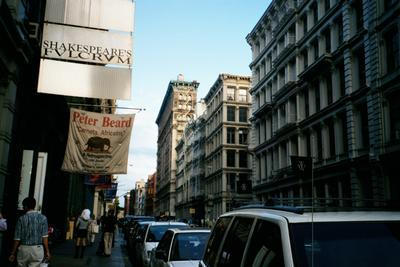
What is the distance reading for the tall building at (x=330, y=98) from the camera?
2761 centimetres

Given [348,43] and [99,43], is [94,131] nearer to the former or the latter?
[99,43]

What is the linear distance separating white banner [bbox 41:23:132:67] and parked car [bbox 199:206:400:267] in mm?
9017

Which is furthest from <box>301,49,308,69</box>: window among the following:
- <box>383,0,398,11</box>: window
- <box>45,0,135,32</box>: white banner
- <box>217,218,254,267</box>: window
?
<box>217,218,254,267</box>: window

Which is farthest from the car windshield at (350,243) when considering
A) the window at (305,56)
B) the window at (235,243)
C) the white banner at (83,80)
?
the window at (305,56)

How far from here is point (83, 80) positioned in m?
12.0

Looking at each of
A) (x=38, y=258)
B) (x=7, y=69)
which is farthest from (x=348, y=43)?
(x=38, y=258)

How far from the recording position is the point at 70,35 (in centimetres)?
1206

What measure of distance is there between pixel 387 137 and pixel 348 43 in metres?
8.57

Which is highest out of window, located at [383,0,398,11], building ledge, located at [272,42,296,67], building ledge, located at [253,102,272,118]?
building ledge, located at [272,42,296,67]

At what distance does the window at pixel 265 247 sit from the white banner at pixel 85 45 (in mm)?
8804

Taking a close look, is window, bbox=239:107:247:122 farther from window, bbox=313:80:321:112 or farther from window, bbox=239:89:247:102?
window, bbox=313:80:321:112

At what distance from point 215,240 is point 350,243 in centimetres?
231

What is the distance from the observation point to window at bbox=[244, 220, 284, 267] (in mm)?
3553

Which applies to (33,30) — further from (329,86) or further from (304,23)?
(304,23)
